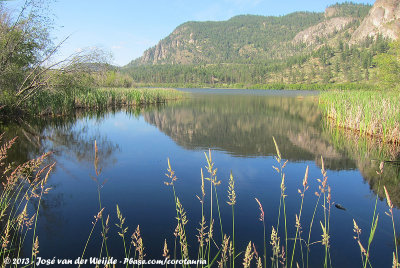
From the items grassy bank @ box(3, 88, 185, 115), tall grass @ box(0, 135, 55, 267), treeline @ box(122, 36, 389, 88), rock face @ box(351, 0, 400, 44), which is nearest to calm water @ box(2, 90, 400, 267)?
tall grass @ box(0, 135, 55, 267)

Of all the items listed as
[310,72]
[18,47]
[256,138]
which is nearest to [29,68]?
[18,47]

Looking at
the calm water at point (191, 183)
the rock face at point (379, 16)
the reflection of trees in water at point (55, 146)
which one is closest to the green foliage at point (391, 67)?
the calm water at point (191, 183)

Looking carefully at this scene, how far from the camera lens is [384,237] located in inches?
196

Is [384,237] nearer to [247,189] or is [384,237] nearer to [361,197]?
[361,197]

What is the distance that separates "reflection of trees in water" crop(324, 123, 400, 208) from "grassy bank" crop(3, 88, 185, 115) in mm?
17367

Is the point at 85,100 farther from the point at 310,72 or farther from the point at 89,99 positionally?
the point at 310,72

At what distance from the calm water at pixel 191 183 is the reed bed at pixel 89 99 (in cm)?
493

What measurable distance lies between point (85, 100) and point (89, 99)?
23.8 inches

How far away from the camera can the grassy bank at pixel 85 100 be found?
19.7 m

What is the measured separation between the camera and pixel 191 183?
25.0 ft

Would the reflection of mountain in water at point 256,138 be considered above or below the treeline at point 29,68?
below

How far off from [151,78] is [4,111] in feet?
523

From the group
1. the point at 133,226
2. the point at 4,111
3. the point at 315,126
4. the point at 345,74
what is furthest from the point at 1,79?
the point at 345,74

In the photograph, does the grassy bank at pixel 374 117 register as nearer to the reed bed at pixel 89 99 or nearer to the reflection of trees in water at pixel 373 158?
the reflection of trees in water at pixel 373 158
